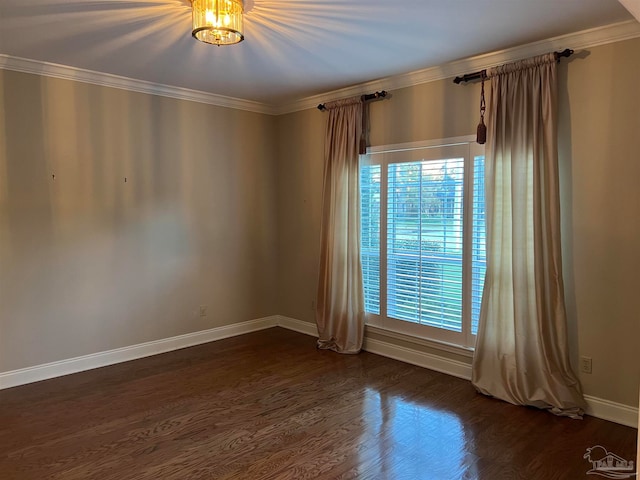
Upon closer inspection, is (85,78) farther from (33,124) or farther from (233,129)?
(233,129)

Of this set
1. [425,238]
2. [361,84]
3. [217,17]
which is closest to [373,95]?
[361,84]

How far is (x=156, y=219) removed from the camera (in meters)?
4.57

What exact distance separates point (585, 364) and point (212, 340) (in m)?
3.63

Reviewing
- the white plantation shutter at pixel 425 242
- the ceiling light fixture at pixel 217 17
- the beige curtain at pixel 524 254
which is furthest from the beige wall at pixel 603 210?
the ceiling light fixture at pixel 217 17

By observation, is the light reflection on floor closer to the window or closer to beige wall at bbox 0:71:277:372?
the window

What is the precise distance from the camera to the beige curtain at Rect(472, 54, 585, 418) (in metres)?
3.18

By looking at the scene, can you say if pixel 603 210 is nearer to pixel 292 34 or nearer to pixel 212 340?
pixel 292 34

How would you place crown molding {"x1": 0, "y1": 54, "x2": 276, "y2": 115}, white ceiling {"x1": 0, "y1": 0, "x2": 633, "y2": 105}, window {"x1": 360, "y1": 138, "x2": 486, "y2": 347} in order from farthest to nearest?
window {"x1": 360, "y1": 138, "x2": 486, "y2": 347}
crown molding {"x1": 0, "y1": 54, "x2": 276, "y2": 115}
white ceiling {"x1": 0, "y1": 0, "x2": 633, "y2": 105}

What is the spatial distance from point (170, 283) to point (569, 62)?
13.4 ft

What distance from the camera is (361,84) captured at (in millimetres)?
4492

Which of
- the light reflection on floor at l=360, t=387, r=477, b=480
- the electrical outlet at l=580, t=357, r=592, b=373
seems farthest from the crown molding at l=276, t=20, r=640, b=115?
the light reflection on floor at l=360, t=387, r=477, b=480

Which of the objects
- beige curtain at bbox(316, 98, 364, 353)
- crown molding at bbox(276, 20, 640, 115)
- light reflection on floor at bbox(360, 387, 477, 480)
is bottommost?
light reflection on floor at bbox(360, 387, 477, 480)

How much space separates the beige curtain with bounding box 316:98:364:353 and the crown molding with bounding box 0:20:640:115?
38 centimetres

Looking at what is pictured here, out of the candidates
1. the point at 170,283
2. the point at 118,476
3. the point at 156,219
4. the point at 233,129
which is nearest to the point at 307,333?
the point at 170,283
